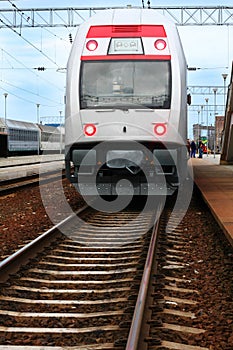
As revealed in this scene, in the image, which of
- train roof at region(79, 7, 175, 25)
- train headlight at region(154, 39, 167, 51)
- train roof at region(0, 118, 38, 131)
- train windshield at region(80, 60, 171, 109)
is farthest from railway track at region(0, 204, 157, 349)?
train roof at region(0, 118, 38, 131)

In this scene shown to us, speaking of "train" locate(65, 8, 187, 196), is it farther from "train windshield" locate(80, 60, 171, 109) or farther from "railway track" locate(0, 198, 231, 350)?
"railway track" locate(0, 198, 231, 350)

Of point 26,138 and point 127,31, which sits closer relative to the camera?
point 127,31

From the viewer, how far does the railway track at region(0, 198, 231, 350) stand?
12.4 feet

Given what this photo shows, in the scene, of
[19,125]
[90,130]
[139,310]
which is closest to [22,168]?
[19,125]

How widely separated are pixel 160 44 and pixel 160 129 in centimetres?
155

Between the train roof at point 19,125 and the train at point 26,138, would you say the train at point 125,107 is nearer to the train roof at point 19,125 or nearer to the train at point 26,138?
the train at point 26,138

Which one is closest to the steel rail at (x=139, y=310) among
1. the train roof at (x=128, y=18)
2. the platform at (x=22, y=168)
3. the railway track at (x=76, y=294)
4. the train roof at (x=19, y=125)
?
the railway track at (x=76, y=294)

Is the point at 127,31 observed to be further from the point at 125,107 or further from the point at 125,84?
the point at 125,107

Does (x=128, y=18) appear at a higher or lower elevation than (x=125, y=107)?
higher

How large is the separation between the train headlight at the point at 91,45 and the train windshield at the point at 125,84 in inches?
10.5

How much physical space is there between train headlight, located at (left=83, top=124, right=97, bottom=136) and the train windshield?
333 millimetres

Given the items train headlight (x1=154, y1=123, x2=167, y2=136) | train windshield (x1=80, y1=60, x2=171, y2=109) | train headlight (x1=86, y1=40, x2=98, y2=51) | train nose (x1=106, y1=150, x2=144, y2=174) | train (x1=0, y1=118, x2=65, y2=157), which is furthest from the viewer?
train (x1=0, y1=118, x2=65, y2=157)

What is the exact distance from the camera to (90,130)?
10023mm

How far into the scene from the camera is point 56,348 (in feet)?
11.9
